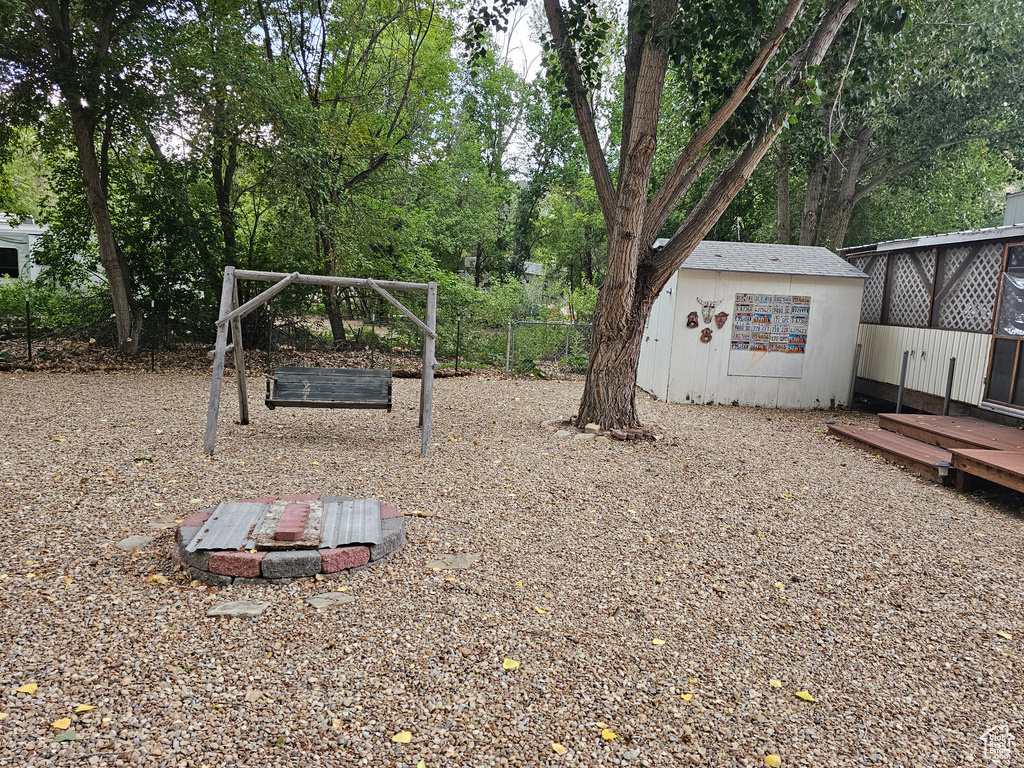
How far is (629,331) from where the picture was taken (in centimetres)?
751

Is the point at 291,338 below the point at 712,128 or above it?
below

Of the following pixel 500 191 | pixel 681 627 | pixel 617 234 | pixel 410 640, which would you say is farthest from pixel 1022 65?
pixel 500 191

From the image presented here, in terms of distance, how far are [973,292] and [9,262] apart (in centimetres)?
2388

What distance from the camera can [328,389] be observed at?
6570 mm

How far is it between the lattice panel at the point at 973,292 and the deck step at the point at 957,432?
1.41 metres

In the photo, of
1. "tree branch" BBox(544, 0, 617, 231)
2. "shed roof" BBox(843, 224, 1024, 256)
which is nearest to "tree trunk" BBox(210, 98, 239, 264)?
"tree branch" BBox(544, 0, 617, 231)

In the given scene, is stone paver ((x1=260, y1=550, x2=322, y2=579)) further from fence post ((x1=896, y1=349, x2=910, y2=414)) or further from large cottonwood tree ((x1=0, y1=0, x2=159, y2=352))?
large cottonwood tree ((x1=0, y1=0, x2=159, y2=352))

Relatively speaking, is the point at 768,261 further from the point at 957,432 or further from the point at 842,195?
the point at 842,195

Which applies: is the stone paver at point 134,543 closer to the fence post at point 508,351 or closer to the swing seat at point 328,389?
the swing seat at point 328,389

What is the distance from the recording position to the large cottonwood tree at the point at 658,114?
622 cm

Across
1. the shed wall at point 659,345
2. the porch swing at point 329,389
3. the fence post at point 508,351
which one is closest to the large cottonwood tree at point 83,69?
the porch swing at point 329,389

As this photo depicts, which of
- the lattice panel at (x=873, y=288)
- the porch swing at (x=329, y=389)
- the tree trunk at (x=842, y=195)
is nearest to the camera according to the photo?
the porch swing at (x=329, y=389)

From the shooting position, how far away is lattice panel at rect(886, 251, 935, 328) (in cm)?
1005

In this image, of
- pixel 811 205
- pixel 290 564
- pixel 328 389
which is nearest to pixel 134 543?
pixel 290 564
